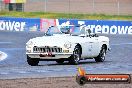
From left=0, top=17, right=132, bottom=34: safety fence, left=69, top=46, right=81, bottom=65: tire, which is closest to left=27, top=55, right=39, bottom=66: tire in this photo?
left=69, top=46, right=81, bottom=65: tire

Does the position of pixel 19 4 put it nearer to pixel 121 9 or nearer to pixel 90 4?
pixel 90 4

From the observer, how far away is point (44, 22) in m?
51.8

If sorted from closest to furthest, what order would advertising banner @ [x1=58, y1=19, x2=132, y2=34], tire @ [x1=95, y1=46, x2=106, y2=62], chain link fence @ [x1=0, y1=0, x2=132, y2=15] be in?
1. tire @ [x1=95, y1=46, x2=106, y2=62]
2. advertising banner @ [x1=58, y1=19, x2=132, y2=34]
3. chain link fence @ [x1=0, y1=0, x2=132, y2=15]

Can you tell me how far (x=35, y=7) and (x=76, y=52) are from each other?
49.6 meters

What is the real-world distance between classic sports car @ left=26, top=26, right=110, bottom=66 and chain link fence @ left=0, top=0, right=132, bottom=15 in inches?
1602

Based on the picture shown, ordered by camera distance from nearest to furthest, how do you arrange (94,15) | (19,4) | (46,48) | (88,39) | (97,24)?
1. (46,48)
2. (88,39)
3. (97,24)
4. (94,15)
5. (19,4)

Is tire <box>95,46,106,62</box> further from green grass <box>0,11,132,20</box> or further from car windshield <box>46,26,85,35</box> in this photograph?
green grass <box>0,11,132,20</box>

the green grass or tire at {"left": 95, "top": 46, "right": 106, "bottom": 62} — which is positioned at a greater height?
tire at {"left": 95, "top": 46, "right": 106, "bottom": 62}

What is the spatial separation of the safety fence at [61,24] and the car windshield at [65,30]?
74.1ft

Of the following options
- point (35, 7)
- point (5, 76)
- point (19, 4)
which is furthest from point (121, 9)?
point (5, 76)

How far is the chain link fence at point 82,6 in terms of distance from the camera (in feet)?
211

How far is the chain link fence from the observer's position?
6444cm

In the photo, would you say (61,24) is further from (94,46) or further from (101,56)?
(94,46)

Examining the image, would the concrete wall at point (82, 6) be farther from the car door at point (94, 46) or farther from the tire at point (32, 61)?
the tire at point (32, 61)
